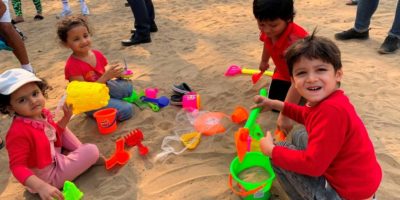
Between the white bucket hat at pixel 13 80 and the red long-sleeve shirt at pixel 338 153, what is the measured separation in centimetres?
155

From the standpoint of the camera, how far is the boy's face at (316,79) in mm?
1629

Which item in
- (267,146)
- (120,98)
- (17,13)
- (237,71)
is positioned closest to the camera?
(267,146)

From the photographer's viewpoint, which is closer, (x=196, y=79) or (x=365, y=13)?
(x=196, y=79)

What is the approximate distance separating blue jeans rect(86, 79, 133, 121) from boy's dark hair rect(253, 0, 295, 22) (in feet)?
4.47

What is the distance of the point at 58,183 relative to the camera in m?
2.35

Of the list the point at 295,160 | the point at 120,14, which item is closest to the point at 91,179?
the point at 295,160

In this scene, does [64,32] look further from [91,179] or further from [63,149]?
[91,179]

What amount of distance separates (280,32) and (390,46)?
77.7 inches

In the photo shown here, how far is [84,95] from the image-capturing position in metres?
2.69

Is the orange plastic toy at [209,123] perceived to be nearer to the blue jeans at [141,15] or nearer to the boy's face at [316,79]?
the boy's face at [316,79]

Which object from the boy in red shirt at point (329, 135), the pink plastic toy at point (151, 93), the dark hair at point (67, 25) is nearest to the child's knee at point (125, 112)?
the pink plastic toy at point (151, 93)

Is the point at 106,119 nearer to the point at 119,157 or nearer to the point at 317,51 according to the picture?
the point at 119,157

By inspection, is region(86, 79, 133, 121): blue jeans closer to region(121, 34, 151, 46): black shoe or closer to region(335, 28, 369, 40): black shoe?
region(121, 34, 151, 46): black shoe

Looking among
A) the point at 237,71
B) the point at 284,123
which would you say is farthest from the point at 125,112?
the point at 284,123
